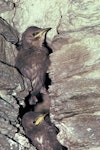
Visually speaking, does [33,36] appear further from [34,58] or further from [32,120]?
[32,120]

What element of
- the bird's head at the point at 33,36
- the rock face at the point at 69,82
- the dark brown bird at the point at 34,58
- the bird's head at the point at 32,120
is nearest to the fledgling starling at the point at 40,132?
the bird's head at the point at 32,120

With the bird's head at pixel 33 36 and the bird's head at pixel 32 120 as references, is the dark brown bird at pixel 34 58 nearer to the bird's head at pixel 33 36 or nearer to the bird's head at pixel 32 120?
the bird's head at pixel 33 36

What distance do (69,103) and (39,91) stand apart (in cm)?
96

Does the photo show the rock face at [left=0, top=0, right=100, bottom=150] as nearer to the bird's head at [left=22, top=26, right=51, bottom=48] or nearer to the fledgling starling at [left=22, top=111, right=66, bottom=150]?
the bird's head at [left=22, top=26, right=51, bottom=48]

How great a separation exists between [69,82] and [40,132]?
0.99m

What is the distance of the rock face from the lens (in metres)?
4.12

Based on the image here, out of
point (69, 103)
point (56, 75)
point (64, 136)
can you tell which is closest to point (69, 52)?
point (56, 75)

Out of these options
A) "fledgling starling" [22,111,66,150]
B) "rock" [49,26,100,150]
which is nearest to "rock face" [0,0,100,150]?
"rock" [49,26,100,150]

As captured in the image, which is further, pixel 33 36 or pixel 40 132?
pixel 33 36

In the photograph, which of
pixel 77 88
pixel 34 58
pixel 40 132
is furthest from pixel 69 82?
pixel 40 132

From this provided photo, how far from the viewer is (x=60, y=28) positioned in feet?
15.9

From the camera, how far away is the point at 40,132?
5086mm

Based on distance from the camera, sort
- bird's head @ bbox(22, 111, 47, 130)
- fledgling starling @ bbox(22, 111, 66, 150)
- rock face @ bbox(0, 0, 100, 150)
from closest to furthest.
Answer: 1. rock face @ bbox(0, 0, 100, 150)
2. fledgling starling @ bbox(22, 111, 66, 150)
3. bird's head @ bbox(22, 111, 47, 130)

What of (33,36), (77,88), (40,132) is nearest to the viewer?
(77,88)
